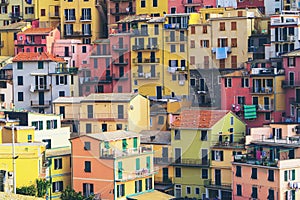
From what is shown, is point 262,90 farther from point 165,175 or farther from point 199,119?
point 165,175

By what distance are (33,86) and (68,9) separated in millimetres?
6764

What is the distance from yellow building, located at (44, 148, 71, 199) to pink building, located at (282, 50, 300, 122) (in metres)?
10.1

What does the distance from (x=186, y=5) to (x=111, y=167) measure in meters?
16.9

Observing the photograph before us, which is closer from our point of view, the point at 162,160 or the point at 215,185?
the point at 215,185

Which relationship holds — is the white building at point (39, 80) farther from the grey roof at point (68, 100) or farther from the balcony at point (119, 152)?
the balcony at point (119, 152)

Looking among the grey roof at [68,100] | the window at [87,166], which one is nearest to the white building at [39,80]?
the grey roof at [68,100]

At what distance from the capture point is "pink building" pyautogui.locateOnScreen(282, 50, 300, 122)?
54.1 metres

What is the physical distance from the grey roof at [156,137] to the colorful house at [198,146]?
2.27 ft

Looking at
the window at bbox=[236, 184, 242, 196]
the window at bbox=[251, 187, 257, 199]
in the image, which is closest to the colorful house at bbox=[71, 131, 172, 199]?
the window at bbox=[236, 184, 242, 196]

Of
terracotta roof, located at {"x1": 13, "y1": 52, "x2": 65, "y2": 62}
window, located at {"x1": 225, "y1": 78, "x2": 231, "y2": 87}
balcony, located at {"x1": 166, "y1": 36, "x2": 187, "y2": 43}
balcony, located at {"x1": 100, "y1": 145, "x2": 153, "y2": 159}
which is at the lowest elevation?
balcony, located at {"x1": 100, "y1": 145, "x2": 153, "y2": 159}

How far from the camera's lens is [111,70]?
203ft

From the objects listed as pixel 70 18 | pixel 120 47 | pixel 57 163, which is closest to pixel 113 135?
pixel 57 163

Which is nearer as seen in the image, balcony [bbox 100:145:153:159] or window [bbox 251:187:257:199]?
window [bbox 251:187:257:199]

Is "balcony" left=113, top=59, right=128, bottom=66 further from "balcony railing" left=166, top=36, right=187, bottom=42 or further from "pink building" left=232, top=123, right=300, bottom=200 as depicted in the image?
"pink building" left=232, top=123, right=300, bottom=200
